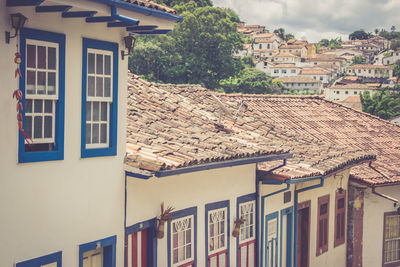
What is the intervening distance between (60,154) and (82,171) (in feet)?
1.43

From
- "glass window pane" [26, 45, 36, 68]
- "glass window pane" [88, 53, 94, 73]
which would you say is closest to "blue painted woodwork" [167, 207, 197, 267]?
"glass window pane" [88, 53, 94, 73]

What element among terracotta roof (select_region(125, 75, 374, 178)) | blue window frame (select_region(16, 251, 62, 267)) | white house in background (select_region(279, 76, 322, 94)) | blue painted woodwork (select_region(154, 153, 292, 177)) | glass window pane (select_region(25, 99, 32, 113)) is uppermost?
white house in background (select_region(279, 76, 322, 94))

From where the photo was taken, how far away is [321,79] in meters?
121

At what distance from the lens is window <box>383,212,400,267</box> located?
1638cm

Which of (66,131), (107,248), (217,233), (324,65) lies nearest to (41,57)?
(66,131)

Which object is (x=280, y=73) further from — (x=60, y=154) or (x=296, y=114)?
(x=60, y=154)

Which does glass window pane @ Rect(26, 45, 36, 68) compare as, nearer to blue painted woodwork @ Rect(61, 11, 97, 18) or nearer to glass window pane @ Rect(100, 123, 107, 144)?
blue painted woodwork @ Rect(61, 11, 97, 18)

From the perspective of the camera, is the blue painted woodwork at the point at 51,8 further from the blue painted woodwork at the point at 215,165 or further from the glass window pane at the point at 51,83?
the blue painted woodwork at the point at 215,165

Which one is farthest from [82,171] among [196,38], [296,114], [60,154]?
[196,38]

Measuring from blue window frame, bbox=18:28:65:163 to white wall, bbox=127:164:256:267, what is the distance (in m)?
1.54

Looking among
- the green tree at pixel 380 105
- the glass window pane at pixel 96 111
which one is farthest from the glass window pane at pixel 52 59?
the green tree at pixel 380 105

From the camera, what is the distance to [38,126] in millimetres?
6789

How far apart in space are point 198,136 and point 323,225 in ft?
18.8

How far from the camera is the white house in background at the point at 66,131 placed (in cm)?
644
